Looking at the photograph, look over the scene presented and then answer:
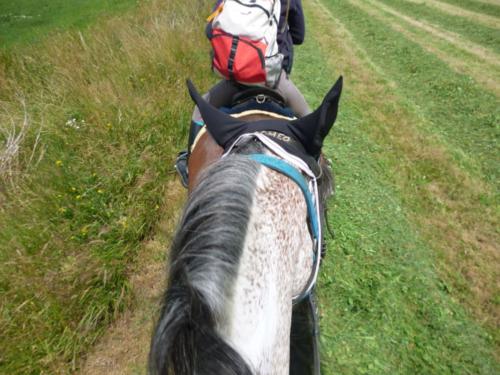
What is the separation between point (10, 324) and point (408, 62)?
9.18 meters

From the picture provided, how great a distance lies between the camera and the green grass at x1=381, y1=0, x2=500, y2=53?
9922 mm

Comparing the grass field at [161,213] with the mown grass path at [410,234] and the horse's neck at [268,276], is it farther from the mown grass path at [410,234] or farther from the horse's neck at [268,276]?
the horse's neck at [268,276]

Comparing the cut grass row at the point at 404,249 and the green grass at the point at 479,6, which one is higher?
the cut grass row at the point at 404,249

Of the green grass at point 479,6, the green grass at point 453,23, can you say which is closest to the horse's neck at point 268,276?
the green grass at point 453,23

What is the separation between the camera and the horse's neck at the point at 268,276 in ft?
2.87

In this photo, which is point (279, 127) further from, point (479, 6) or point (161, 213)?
point (479, 6)

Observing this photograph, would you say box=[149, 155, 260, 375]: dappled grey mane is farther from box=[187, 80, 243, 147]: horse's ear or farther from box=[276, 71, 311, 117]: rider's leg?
box=[276, 71, 311, 117]: rider's leg

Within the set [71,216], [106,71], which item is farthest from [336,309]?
[106,71]

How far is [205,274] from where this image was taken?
87cm

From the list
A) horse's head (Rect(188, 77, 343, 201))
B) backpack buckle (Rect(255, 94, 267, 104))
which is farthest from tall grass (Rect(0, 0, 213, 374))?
backpack buckle (Rect(255, 94, 267, 104))

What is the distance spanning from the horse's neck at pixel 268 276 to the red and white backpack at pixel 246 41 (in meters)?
1.08

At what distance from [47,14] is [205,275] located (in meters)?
23.1

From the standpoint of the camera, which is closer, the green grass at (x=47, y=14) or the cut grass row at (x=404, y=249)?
the cut grass row at (x=404, y=249)

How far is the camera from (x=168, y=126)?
4.22m
